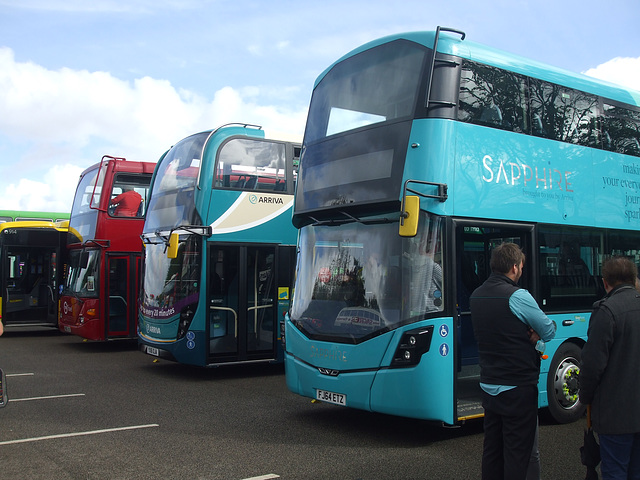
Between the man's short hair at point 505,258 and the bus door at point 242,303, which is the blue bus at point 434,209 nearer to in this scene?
the man's short hair at point 505,258

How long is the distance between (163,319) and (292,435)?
514cm

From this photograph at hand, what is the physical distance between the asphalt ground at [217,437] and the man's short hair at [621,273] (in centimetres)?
233

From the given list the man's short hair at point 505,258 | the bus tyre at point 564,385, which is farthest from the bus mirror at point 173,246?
the man's short hair at point 505,258

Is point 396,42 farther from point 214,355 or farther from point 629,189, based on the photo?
point 214,355

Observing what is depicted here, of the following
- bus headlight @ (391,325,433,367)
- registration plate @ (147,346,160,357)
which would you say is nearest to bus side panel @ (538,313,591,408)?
bus headlight @ (391,325,433,367)

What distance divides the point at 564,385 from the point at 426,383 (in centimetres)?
231

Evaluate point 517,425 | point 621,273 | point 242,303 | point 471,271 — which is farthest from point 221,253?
point 621,273

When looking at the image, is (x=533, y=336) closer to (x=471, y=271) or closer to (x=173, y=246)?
(x=471, y=271)

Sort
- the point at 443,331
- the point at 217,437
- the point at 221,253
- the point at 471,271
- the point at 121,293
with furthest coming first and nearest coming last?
the point at 121,293, the point at 221,253, the point at 471,271, the point at 217,437, the point at 443,331

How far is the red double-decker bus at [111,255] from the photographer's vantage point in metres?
15.4

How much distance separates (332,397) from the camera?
7.33 metres

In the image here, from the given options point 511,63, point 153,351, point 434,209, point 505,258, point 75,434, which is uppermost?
point 511,63

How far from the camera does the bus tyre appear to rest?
789 centimetres

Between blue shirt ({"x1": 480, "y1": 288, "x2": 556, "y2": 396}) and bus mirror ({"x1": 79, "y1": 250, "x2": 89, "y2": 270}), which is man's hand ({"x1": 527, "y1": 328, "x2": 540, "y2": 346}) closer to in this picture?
blue shirt ({"x1": 480, "y1": 288, "x2": 556, "y2": 396})
